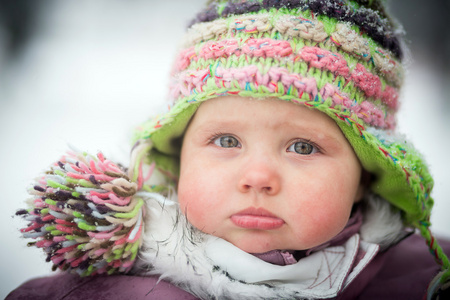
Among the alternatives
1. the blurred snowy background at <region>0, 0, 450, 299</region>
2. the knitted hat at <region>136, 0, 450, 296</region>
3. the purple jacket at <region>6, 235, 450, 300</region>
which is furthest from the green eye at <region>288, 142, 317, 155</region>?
the blurred snowy background at <region>0, 0, 450, 299</region>

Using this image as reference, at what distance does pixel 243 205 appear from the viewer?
0.88 m

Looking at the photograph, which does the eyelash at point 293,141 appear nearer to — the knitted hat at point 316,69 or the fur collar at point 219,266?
the knitted hat at point 316,69

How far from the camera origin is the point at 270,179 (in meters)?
0.86

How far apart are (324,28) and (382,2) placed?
320 millimetres

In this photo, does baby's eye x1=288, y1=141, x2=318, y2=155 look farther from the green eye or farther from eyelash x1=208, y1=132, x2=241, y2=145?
eyelash x1=208, y1=132, x2=241, y2=145

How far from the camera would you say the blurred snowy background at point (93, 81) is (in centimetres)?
180

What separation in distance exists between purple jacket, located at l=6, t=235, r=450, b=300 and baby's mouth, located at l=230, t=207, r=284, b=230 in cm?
22

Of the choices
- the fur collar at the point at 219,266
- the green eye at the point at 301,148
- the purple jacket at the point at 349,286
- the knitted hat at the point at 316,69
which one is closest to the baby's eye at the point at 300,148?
the green eye at the point at 301,148

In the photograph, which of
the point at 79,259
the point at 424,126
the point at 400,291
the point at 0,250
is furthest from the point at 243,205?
the point at 424,126

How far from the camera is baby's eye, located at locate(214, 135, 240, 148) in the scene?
3.20ft

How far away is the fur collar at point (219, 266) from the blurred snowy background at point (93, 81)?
481 millimetres

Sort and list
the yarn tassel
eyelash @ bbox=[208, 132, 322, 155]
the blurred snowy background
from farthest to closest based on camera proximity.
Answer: the blurred snowy background
eyelash @ bbox=[208, 132, 322, 155]
the yarn tassel

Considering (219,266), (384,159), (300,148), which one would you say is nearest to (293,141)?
(300,148)

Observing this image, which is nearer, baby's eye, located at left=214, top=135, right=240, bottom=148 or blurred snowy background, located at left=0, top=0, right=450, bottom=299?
baby's eye, located at left=214, top=135, right=240, bottom=148
